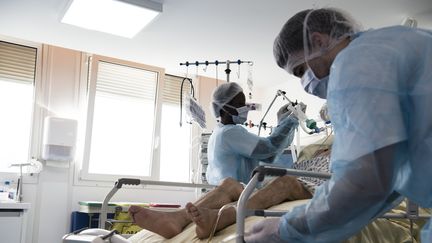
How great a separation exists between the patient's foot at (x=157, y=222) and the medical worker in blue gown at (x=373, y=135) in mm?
818

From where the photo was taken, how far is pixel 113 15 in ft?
9.94

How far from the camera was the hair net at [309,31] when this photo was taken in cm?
106

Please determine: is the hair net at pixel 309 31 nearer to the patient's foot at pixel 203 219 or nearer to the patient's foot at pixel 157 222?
the patient's foot at pixel 203 219

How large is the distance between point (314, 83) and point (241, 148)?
3.99ft

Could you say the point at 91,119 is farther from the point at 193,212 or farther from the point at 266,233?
the point at 266,233

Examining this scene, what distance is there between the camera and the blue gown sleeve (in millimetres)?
783

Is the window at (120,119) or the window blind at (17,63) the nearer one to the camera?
the window blind at (17,63)

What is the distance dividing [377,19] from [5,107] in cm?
336

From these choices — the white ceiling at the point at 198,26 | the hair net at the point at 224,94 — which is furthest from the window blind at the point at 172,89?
the hair net at the point at 224,94

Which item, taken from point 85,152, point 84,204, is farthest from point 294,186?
point 85,152

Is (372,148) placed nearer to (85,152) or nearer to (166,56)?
(166,56)

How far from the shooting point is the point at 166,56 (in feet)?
13.1

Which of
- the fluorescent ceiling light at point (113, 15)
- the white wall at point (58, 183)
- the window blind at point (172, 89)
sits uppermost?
the fluorescent ceiling light at point (113, 15)

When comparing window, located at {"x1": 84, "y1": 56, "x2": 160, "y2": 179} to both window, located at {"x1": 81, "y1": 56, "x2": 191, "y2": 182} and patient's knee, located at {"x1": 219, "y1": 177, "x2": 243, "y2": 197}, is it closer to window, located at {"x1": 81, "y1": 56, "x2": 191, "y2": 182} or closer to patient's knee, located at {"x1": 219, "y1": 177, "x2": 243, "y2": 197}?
window, located at {"x1": 81, "y1": 56, "x2": 191, "y2": 182}
